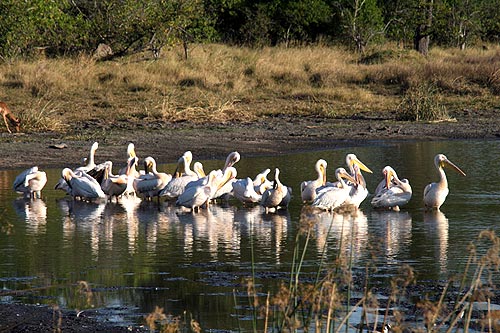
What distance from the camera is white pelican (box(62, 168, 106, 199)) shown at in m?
13.2

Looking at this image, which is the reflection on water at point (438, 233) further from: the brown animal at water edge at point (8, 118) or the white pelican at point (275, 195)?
the brown animal at water edge at point (8, 118)

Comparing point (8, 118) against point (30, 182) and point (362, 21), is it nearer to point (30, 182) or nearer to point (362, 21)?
point (30, 182)

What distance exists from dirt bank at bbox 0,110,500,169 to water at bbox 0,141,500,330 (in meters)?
2.13

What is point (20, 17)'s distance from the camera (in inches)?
1053

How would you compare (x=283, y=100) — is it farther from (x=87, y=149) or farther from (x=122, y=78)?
(x=87, y=149)

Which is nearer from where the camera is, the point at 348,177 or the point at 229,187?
the point at 348,177

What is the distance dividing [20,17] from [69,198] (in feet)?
45.6

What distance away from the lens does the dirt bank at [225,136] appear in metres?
17.4

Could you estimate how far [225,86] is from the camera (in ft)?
83.4

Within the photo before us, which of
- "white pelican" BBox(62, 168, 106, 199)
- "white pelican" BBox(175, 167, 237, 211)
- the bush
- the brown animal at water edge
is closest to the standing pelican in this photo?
"white pelican" BBox(175, 167, 237, 211)

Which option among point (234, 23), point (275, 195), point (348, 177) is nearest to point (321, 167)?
point (348, 177)

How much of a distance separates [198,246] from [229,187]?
3.51 metres

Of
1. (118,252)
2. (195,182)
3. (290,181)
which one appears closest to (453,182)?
(290,181)

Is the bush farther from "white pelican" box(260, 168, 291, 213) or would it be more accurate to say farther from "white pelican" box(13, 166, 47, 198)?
"white pelican" box(13, 166, 47, 198)
